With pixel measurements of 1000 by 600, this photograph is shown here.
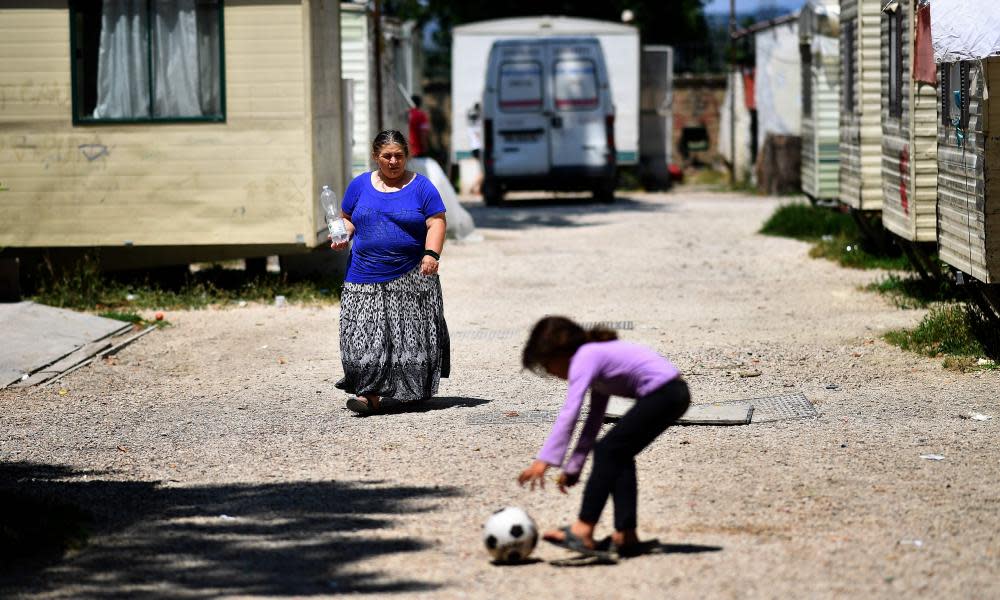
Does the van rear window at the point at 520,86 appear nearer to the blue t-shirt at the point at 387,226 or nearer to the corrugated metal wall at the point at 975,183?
the corrugated metal wall at the point at 975,183

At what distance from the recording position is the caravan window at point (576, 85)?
78.2 ft

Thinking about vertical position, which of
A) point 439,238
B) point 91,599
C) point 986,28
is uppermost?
point 986,28

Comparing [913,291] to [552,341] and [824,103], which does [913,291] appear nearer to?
[824,103]

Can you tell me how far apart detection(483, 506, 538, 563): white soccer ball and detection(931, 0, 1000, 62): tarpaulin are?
4175 millimetres

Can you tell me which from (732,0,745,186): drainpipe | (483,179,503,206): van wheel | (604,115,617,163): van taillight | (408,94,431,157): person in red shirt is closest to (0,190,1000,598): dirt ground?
(408,94,431,157): person in red shirt

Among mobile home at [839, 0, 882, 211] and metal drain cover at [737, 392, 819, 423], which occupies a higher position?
mobile home at [839, 0, 882, 211]

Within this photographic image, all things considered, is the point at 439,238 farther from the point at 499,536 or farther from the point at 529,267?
the point at 529,267

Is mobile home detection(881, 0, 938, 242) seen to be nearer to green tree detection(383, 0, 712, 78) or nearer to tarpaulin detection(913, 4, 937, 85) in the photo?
tarpaulin detection(913, 4, 937, 85)

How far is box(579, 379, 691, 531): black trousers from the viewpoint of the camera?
17.2 ft

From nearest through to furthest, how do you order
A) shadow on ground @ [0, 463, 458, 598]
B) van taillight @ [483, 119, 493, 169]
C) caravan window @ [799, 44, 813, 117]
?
shadow on ground @ [0, 463, 458, 598]
caravan window @ [799, 44, 813, 117]
van taillight @ [483, 119, 493, 169]

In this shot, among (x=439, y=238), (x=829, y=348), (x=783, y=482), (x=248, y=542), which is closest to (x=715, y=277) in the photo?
(x=829, y=348)

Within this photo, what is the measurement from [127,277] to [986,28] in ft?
26.9

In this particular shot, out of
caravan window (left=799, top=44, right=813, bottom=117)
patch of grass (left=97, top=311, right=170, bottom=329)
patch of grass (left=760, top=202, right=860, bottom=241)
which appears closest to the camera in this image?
patch of grass (left=97, top=311, right=170, bottom=329)

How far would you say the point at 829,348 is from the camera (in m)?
10.2
